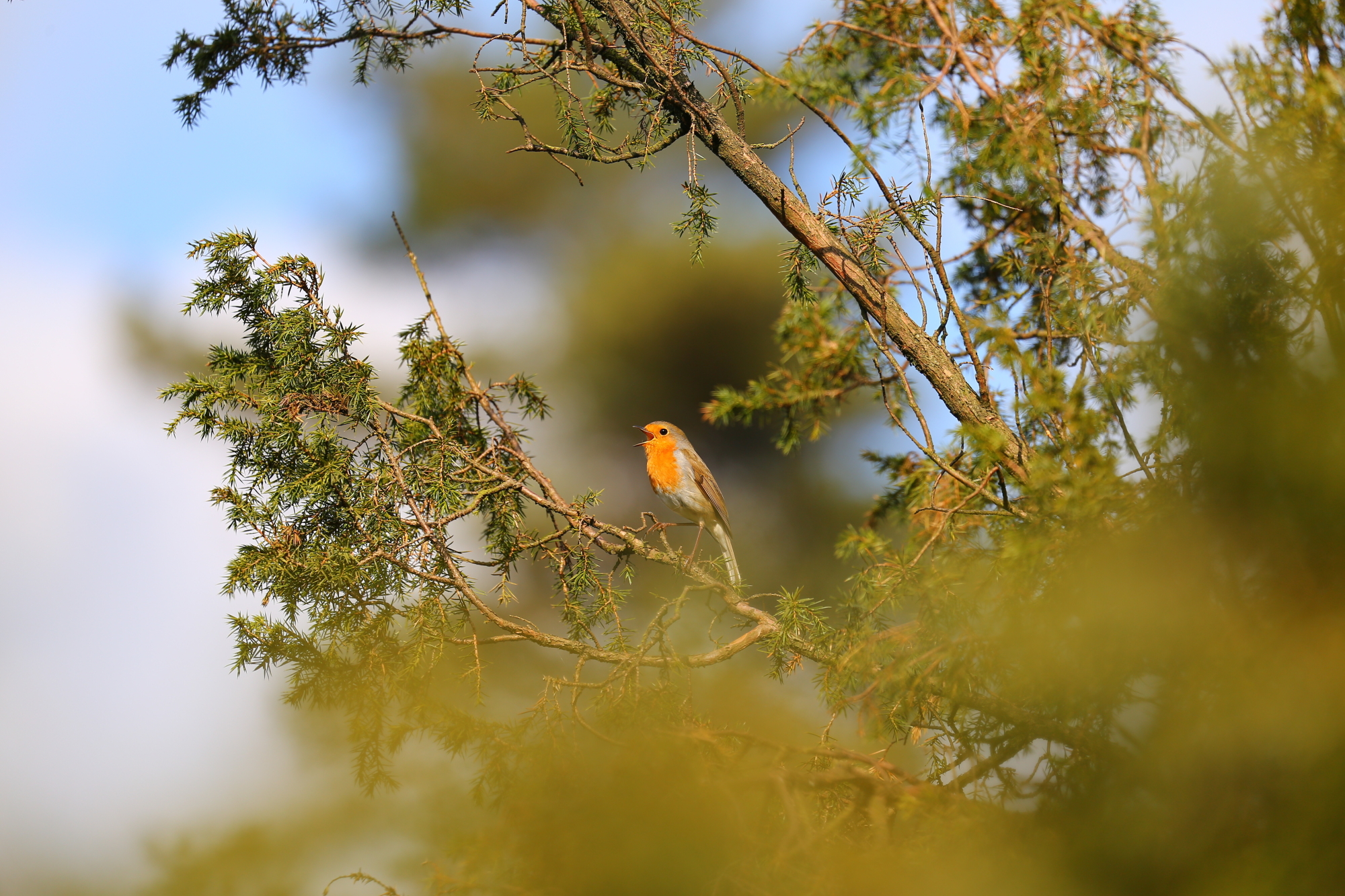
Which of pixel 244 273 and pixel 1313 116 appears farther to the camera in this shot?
pixel 244 273

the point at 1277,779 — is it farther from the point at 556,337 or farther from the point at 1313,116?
the point at 556,337

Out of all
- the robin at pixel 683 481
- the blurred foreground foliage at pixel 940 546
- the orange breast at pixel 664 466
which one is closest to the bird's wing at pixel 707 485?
the robin at pixel 683 481

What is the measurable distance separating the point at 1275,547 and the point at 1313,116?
0.81 m

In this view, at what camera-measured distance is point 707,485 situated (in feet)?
14.6

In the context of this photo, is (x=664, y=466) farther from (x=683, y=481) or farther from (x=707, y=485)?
(x=707, y=485)

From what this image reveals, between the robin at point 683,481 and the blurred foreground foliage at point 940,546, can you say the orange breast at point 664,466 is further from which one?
the blurred foreground foliage at point 940,546

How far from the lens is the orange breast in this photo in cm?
439

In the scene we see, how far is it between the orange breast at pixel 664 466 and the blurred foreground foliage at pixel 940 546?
1413 mm

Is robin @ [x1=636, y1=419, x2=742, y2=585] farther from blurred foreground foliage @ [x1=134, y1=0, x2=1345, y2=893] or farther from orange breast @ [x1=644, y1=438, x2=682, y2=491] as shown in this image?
blurred foreground foliage @ [x1=134, y1=0, x2=1345, y2=893]

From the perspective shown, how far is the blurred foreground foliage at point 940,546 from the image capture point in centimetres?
114

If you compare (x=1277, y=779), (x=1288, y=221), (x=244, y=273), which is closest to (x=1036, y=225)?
(x=1288, y=221)

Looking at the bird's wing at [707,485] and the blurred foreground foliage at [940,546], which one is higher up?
the bird's wing at [707,485]

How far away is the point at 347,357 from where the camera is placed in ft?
7.60

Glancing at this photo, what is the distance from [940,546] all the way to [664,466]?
2.45 m
